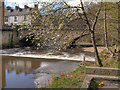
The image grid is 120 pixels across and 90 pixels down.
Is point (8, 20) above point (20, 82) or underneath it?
above

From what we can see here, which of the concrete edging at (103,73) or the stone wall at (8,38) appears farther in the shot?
the stone wall at (8,38)

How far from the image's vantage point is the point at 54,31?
7.24 m

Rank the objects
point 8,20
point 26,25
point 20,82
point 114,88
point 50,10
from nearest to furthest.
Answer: point 114,88 → point 50,10 → point 26,25 → point 20,82 → point 8,20

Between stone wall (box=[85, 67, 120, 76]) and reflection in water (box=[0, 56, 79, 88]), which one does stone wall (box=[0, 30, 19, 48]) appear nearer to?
reflection in water (box=[0, 56, 79, 88])

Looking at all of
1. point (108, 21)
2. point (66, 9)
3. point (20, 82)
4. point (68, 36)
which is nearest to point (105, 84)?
point (68, 36)

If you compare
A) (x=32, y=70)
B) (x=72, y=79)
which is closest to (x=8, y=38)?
(x=32, y=70)

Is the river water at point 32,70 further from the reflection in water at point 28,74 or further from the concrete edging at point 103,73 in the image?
the concrete edging at point 103,73

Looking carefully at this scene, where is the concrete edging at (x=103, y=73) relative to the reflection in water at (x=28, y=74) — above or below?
above

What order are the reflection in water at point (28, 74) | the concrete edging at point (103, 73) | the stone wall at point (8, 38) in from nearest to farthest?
the concrete edging at point (103, 73) < the reflection in water at point (28, 74) < the stone wall at point (8, 38)

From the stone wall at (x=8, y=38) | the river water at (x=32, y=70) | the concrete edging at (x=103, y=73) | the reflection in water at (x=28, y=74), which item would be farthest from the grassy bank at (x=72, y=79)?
the stone wall at (x=8, y=38)

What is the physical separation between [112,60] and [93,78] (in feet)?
11.6

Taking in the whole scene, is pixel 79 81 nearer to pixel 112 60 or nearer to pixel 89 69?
pixel 89 69

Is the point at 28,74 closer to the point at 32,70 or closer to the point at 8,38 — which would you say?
the point at 32,70

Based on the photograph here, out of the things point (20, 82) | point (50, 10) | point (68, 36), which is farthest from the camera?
point (20, 82)
